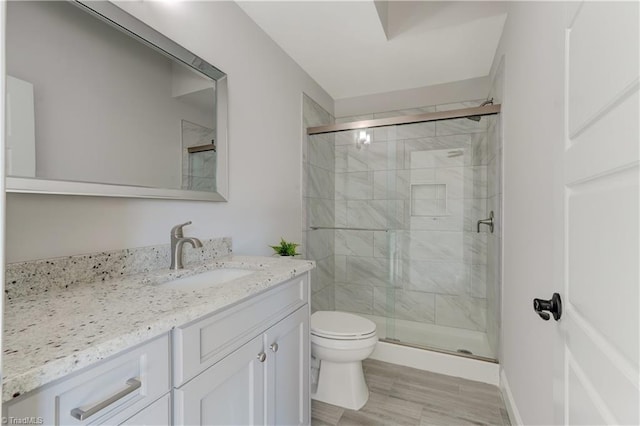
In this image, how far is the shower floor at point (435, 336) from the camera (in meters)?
2.36

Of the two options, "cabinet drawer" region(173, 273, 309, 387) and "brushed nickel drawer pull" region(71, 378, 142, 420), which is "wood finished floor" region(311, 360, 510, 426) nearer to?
"cabinet drawer" region(173, 273, 309, 387)

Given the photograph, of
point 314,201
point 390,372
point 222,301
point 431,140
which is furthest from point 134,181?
point 431,140

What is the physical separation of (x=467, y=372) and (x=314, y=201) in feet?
5.82

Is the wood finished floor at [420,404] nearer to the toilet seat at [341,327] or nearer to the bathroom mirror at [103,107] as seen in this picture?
the toilet seat at [341,327]

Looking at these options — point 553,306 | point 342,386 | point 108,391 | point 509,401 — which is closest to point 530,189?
point 553,306

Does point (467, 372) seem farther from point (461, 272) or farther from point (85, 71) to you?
point (85, 71)

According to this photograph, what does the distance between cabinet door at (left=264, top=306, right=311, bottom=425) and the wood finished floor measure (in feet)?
1.27

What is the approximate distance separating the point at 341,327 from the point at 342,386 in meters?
0.35

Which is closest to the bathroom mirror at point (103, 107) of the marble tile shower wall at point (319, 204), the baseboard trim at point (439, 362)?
the marble tile shower wall at point (319, 204)

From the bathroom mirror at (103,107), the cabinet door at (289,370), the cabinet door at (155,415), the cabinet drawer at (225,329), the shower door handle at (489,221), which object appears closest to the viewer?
the cabinet door at (155,415)

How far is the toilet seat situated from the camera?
1810 millimetres

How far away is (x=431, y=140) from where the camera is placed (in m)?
2.65

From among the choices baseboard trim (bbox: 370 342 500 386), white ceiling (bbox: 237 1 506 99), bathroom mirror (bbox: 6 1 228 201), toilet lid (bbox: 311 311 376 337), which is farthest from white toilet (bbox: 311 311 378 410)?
white ceiling (bbox: 237 1 506 99)

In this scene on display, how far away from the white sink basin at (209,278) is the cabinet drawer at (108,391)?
53 centimetres
